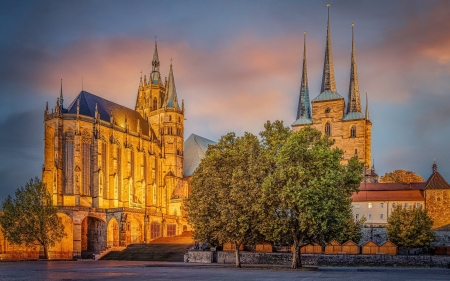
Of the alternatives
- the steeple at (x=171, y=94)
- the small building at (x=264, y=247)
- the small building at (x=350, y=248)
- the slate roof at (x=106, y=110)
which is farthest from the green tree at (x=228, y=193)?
the steeple at (x=171, y=94)

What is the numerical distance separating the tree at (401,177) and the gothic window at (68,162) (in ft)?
225

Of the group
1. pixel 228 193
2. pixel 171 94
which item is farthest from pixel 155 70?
pixel 228 193

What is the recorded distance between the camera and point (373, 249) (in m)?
54.4

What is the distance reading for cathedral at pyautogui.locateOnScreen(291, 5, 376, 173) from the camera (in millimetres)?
109312

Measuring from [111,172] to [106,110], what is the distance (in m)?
12.2

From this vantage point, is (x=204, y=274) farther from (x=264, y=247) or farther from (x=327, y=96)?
(x=327, y=96)

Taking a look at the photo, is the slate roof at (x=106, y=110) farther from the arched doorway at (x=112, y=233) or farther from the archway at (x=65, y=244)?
the arched doorway at (x=112, y=233)

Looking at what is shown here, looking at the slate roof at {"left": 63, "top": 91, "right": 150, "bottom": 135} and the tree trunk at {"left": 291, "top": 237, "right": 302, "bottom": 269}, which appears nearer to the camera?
the tree trunk at {"left": 291, "top": 237, "right": 302, "bottom": 269}

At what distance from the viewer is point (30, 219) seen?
6475 cm

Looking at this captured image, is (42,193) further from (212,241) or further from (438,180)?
(438,180)

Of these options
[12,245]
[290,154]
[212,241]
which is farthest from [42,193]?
[290,154]

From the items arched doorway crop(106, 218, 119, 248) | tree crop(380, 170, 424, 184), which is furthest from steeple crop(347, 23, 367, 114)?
arched doorway crop(106, 218, 119, 248)

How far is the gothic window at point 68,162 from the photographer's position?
7750 cm

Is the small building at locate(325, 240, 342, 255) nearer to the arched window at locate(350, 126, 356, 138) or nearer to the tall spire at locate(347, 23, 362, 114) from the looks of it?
the arched window at locate(350, 126, 356, 138)
